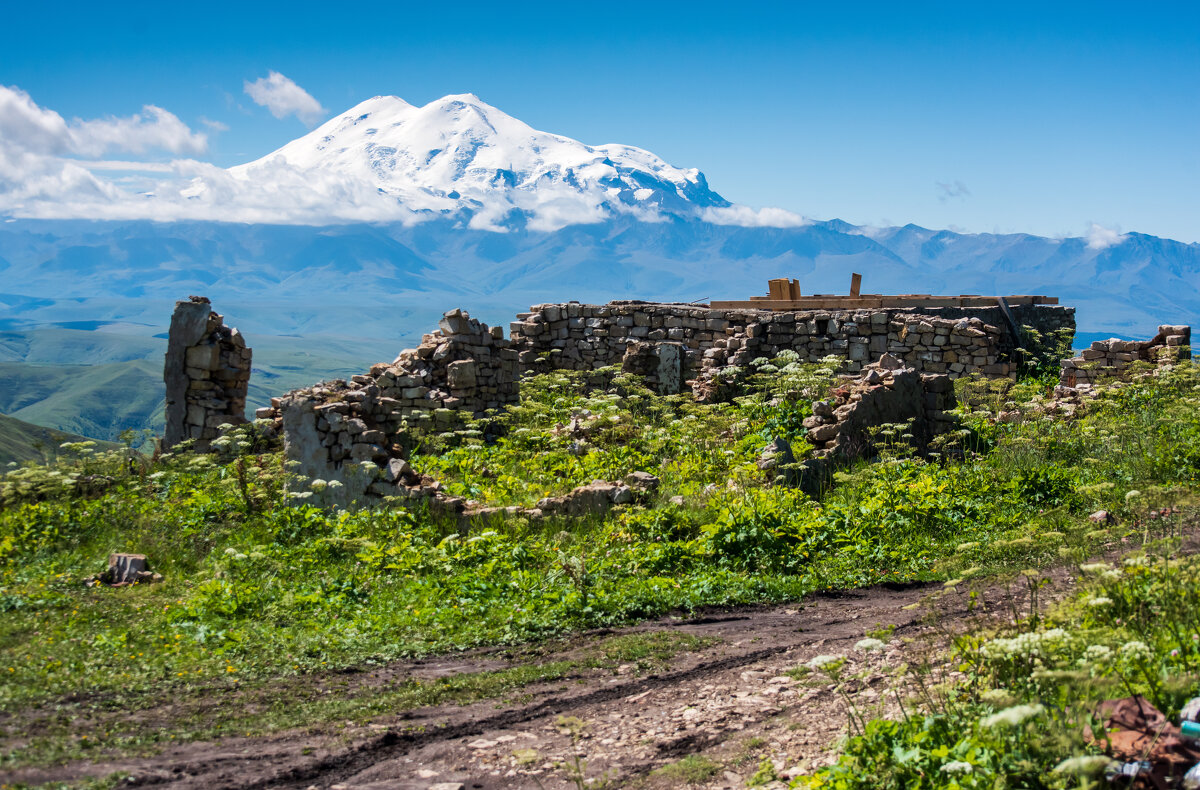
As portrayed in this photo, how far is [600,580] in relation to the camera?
346 inches

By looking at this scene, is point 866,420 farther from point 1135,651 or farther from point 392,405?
point 1135,651

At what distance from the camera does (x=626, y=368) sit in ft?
63.9

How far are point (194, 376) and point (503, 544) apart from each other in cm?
864

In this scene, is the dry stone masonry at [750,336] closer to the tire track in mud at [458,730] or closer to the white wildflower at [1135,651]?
the tire track in mud at [458,730]

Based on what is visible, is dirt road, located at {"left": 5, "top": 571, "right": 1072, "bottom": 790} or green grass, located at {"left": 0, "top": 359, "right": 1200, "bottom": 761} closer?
dirt road, located at {"left": 5, "top": 571, "right": 1072, "bottom": 790}

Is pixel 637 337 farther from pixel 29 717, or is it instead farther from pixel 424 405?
pixel 29 717

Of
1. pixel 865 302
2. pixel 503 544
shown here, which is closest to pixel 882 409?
pixel 503 544

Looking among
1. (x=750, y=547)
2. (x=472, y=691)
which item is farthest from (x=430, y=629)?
(x=750, y=547)

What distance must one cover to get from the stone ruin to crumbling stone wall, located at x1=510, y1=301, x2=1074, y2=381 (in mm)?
29

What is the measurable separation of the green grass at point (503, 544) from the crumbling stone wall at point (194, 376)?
5.46ft

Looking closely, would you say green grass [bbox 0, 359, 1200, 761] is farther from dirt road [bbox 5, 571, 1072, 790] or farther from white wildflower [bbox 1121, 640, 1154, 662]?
white wildflower [bbox 1121, 640, 1154, 662]

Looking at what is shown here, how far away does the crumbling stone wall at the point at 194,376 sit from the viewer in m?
15.4

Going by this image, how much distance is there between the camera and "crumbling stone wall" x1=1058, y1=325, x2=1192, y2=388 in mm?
16984

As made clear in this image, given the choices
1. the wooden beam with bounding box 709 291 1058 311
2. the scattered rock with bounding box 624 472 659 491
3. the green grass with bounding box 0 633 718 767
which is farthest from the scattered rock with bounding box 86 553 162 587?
the wooden beam with bounding box 709 291 1058 311
